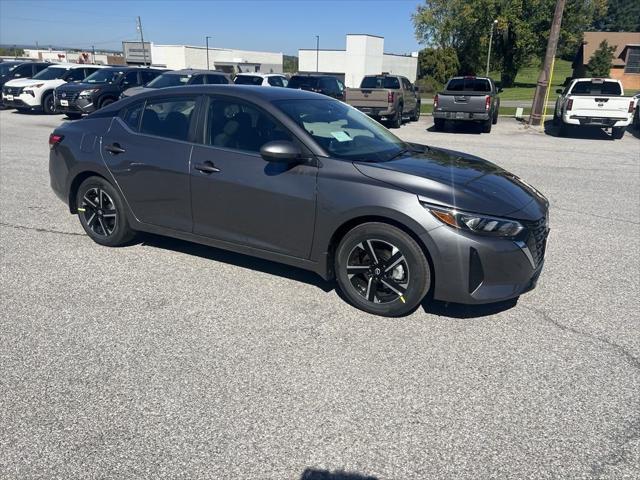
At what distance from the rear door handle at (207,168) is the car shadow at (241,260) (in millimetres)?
1038

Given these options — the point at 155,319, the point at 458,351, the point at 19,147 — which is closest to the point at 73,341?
the point at 155,319

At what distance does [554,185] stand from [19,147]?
11.9 m

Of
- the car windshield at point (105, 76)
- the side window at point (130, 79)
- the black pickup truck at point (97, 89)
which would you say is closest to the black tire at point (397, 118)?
the black pickup truck at point (97, 89)

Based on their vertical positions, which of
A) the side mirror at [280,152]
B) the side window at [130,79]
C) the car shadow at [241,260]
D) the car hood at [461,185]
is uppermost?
the side window at [130,79]

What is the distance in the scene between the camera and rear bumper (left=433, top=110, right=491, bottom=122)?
55.5ft

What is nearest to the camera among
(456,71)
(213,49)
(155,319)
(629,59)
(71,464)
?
(71,464)

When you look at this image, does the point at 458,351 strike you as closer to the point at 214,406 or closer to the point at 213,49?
the point at 214,406

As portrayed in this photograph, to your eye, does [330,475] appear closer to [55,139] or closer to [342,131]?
[342,131]

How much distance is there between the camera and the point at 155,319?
399cm

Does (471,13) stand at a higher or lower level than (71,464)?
higher

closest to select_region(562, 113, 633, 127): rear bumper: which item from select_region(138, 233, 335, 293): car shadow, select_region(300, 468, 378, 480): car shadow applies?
select_region(138, 233, 335, 293): car shadow

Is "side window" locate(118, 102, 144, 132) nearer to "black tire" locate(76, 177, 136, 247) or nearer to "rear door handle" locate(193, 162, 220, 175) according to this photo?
"black tire" locate(76, 177, 136, 247)

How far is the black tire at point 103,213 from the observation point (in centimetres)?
526

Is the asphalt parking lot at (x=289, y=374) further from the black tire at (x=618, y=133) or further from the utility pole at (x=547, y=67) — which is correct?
the utility pole at (x=547, y=67)
